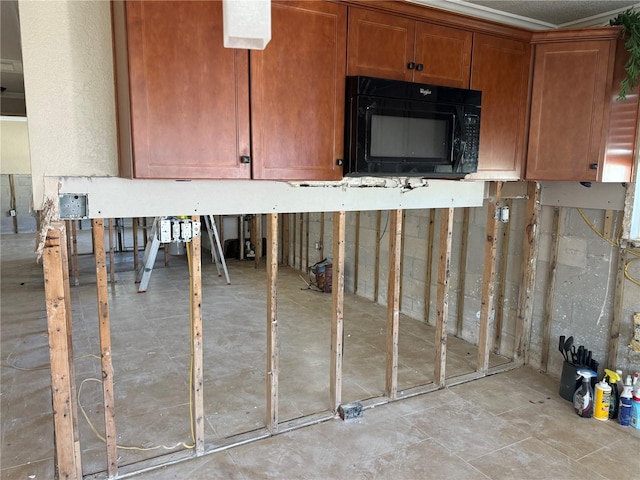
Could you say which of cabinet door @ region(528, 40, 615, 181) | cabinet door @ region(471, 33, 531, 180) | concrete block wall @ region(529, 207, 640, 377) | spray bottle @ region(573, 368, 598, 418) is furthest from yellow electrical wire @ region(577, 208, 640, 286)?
cabinet door @ region(471, 33, 531, 180)

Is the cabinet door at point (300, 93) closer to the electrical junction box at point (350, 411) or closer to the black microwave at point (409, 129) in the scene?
the black microwave at point (409, 129)

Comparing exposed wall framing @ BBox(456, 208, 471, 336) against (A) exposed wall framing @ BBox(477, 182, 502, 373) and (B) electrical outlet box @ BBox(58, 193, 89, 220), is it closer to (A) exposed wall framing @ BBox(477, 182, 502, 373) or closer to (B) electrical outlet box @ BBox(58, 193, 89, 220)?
(A) exposed wall framing @ BBox(477, 182, 502, 373)

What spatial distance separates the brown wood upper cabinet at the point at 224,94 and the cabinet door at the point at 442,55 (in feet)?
1.73

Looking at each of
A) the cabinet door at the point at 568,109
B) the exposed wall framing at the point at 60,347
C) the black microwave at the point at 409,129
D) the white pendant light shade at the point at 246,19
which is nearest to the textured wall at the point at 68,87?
the exposed wall framing at the point at 60,347

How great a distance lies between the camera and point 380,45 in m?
2.54

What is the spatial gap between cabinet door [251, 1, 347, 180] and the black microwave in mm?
101

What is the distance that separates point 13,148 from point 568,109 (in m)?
10.8

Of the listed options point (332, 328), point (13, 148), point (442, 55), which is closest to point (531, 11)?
point (442, 55)

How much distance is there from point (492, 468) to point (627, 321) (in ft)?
4.97

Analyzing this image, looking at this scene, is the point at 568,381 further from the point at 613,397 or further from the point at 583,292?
the point at 583,292

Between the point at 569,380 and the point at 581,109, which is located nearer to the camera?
the point at 581,109

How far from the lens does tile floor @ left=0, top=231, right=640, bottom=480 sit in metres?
2.64

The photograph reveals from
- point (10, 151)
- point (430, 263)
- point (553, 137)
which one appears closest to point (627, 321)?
point (553, 137)

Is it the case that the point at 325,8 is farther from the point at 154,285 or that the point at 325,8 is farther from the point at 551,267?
the point at 154,285
